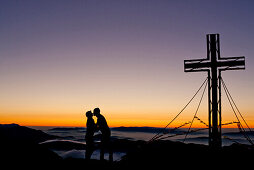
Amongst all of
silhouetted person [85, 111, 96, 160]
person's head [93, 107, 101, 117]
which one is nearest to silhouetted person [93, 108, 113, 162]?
person's head [93, 107, 101, 117]

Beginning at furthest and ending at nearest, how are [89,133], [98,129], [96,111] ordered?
[89,133], [98,129], [96,111]

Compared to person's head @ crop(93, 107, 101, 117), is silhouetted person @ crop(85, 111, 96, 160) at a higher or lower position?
lower

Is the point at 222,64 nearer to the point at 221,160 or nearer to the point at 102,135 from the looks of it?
the point at 221,160

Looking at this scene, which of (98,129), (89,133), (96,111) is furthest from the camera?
(89,133)

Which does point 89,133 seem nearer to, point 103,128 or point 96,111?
point 103,128

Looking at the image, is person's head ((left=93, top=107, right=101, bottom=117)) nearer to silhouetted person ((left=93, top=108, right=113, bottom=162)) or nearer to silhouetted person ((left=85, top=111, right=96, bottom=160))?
silhouetted person ((left=93, top=108, right=113, bottom=162))

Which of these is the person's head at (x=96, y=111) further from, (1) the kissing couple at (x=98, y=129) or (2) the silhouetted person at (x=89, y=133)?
(2) the silhouetted person at (x=89, y=133)

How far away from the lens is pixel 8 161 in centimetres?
1077

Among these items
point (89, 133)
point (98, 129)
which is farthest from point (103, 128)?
point (89, 133)

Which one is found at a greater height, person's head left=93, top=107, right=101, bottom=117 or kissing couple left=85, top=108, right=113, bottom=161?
person's head left=93, top=107, right=101, bottom=117

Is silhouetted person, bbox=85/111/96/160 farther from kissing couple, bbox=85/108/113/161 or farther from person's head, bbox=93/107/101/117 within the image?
person's head, bbox=93/107/101/117

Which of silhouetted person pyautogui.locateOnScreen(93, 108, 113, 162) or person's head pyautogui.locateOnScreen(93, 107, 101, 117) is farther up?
person's head pyautogui.locateOnScreen(93, 107, 101, 117)

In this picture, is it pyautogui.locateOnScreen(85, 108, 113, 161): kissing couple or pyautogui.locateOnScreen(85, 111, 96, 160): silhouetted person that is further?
pyautogui.locateOnScreen(85, 111, 96, 160): silhouetted person

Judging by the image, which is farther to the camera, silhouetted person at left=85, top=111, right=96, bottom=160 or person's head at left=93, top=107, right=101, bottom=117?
silhouetted person at left=85, top=111, right=96, bottom=160
